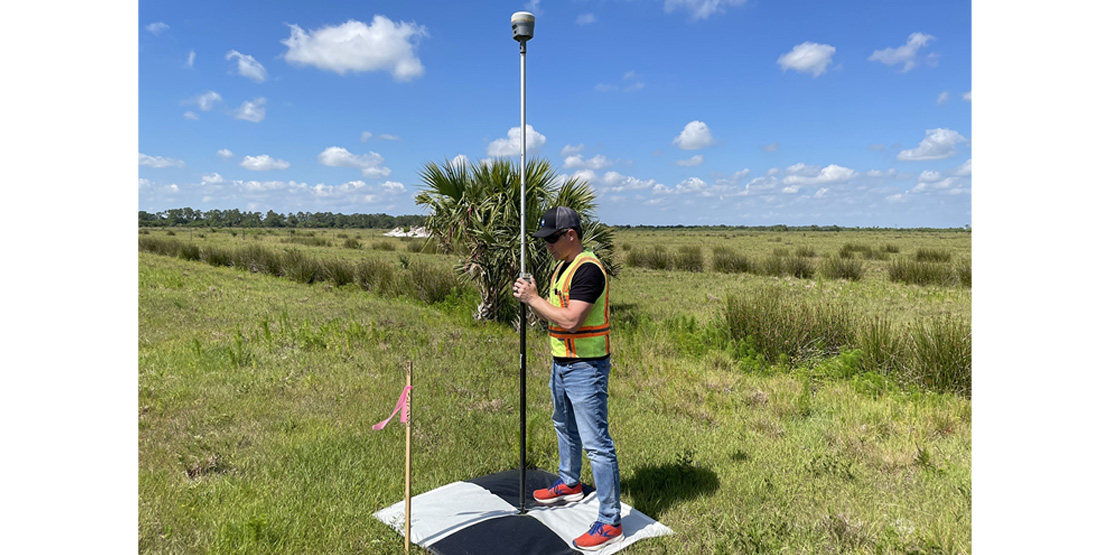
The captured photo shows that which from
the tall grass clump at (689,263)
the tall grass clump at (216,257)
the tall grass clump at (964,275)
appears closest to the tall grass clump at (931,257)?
the tall grass clump at (964,275)

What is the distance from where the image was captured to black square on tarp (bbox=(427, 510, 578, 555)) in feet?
12.1

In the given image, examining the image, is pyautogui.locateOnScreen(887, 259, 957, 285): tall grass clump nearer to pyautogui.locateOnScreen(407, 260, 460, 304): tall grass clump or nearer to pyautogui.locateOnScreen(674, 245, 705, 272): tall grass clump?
pyautogui.locateOnScreen(674, 245, 705, 272): tall grass clump

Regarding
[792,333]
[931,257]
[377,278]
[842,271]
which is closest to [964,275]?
[842,271]

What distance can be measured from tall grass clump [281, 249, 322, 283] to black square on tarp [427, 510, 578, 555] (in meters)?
17.5

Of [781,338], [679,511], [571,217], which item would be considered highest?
[571,217]

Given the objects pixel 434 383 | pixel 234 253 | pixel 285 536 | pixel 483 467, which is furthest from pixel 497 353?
pixel 234 253

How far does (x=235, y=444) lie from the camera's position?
17.8 ft

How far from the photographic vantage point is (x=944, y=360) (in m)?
7.93

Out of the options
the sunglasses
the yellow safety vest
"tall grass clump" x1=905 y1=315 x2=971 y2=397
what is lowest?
"tall grass clump" x1=905 y1=315 x2=971 y2=397

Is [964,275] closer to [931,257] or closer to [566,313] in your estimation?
[931,257]

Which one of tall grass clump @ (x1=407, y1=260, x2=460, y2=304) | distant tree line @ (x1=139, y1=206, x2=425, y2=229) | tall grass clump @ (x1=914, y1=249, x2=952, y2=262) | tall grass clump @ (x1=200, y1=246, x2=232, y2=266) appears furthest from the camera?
distant tree line @ (x1=139, y1=206, x2=425, y2=229)

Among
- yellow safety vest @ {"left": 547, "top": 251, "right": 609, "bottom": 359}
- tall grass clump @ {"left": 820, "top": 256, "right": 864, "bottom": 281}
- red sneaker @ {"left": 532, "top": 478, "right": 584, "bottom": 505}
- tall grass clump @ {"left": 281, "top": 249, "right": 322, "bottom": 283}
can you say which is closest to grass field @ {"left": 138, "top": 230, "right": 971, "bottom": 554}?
red sneaker @ {"left": 532, "top": 478, "right": 584, "bottom": 505}

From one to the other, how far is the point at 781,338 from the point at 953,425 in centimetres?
346

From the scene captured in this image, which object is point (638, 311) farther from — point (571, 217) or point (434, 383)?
point (571, 217)
